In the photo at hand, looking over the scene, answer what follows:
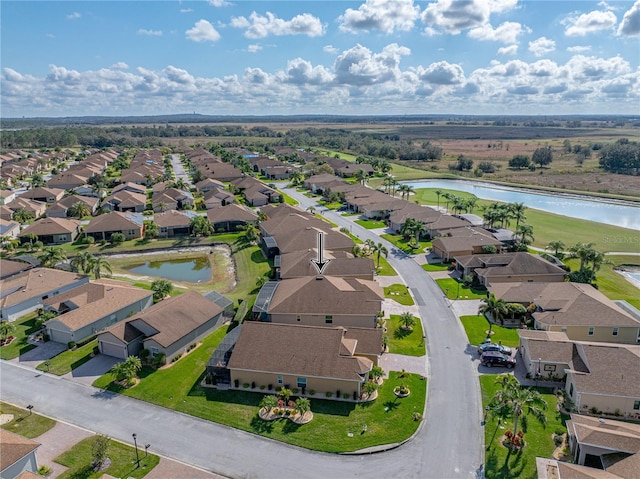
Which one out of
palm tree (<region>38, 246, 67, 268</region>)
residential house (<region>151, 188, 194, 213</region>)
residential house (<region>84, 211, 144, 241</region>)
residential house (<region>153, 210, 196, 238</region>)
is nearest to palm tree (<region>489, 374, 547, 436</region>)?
palm tree (<region>38, 246, 67, 268</region>)

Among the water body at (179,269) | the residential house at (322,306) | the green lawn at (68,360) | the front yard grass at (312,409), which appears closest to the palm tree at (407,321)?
the residential house at (322,306)

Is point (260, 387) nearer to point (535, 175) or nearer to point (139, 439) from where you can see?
point (139, 439)

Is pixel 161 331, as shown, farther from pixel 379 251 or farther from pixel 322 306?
pixel 379 251

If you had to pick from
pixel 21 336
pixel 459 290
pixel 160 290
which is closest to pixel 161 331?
pixel 160 290

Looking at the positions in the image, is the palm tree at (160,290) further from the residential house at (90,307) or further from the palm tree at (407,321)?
the palm tree at (407,321)

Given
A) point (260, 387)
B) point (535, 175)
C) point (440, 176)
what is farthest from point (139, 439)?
point (535, 175)
